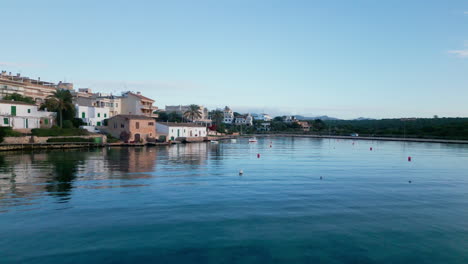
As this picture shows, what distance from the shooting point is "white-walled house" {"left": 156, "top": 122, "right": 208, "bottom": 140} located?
9050cm

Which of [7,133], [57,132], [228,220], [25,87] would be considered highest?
[25,87]

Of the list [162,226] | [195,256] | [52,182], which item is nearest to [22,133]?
[52,182]

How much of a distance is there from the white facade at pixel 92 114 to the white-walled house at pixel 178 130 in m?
15.1

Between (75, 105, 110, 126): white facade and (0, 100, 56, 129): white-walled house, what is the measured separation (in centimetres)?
935

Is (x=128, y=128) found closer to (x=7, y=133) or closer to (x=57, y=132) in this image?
(x=57, y=132)

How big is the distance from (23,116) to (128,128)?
2162 cm

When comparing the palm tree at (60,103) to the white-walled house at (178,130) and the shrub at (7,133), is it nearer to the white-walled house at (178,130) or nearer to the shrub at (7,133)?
the shrub at (7,133)

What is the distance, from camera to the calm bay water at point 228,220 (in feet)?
42.5

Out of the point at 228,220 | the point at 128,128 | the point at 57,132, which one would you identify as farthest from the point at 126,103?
the point at 228,220

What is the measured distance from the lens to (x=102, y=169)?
117 feet

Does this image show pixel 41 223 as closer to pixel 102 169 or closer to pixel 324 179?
pixel 102 169

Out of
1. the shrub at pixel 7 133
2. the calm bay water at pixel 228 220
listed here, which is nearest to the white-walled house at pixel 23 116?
the shrub at pixel 7 133

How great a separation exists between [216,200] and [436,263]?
1302 centimetres

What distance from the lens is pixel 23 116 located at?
209 ft
